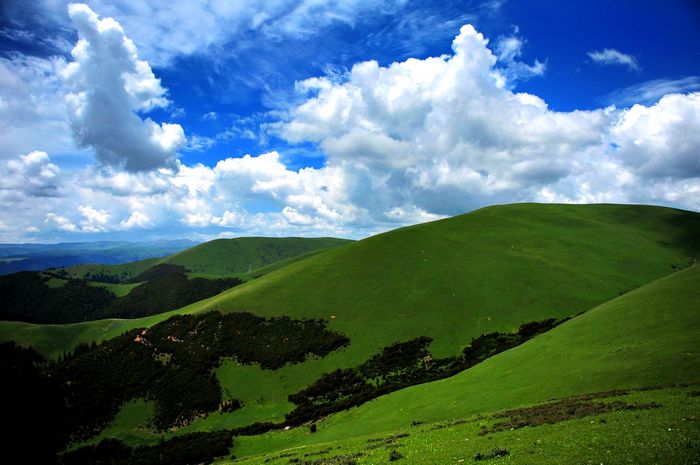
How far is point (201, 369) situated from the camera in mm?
82188

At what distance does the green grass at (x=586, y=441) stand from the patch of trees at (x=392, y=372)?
31544 millimetres

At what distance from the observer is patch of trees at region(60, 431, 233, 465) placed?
1875 inches

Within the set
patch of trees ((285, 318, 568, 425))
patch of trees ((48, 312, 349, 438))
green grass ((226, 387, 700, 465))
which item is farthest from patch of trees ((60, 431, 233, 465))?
green grass ((226, 387, 700, 465))

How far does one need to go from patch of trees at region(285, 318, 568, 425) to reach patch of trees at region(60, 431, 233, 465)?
12.7 meters

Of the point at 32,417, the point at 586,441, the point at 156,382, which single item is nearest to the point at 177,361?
the point at 156,382

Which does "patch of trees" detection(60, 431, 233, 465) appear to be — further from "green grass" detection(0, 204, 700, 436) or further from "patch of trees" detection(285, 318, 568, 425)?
"patch of trees" detection(285, 318, 568, 425)

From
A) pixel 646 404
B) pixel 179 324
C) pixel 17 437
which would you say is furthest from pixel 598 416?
pixel 179 324

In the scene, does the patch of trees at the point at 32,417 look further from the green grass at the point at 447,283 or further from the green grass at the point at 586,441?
the green grass at the point at 586,441

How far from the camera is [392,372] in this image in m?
71.3

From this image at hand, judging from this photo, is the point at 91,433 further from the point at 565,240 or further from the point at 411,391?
the point at 565,240

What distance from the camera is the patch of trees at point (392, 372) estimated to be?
198 ft

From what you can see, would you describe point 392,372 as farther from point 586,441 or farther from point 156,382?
point 586,441

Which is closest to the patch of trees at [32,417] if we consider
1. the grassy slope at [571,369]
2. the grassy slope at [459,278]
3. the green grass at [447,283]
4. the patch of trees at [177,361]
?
the patch of trees at [177,361]

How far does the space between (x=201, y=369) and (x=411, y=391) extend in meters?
52.3
